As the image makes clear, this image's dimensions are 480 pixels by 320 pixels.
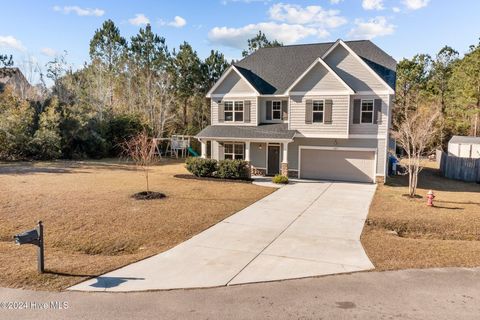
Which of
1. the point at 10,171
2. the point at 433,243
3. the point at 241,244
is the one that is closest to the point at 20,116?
the point at 10,171

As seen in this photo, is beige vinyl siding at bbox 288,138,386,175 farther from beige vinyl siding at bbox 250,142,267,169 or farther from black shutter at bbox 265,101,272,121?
black shutter at bbox 265,101,272,121

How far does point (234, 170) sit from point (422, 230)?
438 inches

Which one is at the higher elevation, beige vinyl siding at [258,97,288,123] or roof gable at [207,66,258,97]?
roof gable at [207,66,258,97]

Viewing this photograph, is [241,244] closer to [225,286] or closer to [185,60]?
[225,286]

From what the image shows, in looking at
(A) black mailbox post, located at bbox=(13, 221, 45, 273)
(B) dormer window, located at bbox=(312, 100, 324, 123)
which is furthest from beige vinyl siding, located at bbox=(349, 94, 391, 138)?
(A) black mailbox post, located at bbox=(13, 221, 45, 273)

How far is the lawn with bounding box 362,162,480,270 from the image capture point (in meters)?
8.91

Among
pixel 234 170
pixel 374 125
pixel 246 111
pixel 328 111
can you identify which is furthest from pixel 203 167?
pixel 374 125

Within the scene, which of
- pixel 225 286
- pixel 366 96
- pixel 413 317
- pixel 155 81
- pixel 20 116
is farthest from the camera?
pixel 155 81

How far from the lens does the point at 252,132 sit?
22.8 metres

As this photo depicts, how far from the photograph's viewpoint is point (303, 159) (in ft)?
75.3

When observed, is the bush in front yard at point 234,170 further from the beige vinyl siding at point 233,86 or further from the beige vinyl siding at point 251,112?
the beige vinyl siding at point 233,86

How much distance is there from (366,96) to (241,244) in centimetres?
1443

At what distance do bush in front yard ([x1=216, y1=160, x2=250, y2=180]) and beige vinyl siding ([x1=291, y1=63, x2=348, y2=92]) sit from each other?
5.96 meters

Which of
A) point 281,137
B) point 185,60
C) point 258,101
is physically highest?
point 185,60
